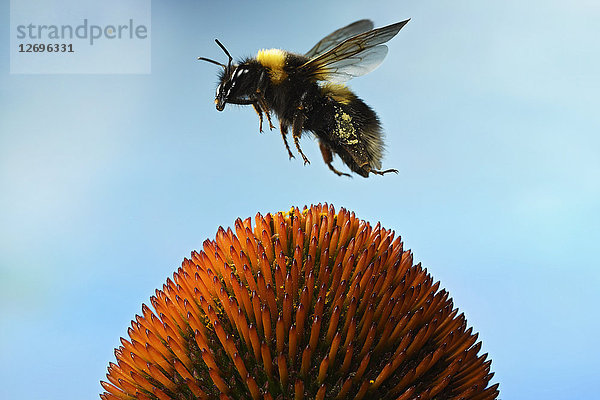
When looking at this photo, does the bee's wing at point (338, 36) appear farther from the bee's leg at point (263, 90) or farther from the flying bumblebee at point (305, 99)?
the bee's leg at point (263, 90)

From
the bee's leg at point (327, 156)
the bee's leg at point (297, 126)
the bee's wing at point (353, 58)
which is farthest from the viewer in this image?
the bee's leg at point (327, 156)

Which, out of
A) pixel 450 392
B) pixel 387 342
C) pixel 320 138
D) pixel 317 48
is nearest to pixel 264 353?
pixel 387 342

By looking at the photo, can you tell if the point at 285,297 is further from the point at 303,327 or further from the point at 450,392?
the point at 450,392

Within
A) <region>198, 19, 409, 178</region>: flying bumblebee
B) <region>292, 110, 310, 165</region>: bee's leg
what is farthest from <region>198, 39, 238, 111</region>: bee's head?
<region>292, 110, 310, 165</region>: bee's leg

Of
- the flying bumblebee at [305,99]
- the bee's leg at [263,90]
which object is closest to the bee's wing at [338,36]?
the flying bumblebee at [305,99]

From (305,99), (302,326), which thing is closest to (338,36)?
(305,99)
